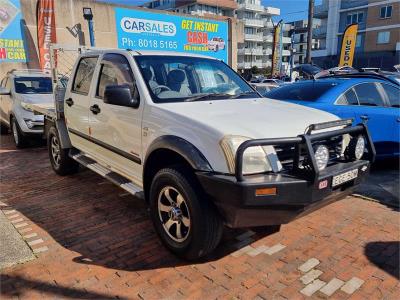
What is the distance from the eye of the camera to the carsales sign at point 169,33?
16109 mm

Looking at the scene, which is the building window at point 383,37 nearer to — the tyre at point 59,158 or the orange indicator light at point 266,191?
the tyre at point 59,158

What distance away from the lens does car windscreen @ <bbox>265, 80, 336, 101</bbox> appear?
582 centimetres

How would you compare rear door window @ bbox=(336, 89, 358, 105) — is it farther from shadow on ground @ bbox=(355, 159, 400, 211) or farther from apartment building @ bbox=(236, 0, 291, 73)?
apartment building @ bbox=(236, 0, 291, 73)

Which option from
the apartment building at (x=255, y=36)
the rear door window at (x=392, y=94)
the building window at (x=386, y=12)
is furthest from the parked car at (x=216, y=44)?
the apartment building at (x=255, y=36)

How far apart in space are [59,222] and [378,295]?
11.1 feet

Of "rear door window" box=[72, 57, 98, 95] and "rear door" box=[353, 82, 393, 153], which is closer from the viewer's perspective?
"rear door window" box=[72, 57, 98, 95]

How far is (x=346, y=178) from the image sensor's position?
9.87ft

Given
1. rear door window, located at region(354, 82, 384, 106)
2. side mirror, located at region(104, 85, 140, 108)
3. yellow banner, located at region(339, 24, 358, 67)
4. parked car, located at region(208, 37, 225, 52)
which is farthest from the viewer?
yellow banner, located at region(339, 24, 358, 67)

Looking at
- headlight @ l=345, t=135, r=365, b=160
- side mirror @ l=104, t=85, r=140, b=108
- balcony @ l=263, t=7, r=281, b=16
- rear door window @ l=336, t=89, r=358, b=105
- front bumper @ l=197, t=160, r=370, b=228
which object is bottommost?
front bumper @ l=197, t=160, r=370, b=228

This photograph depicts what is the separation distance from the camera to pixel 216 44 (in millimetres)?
19953

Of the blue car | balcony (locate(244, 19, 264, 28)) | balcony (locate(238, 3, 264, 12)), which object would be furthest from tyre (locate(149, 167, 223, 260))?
balcony (locate(238, 3, 264, 12))

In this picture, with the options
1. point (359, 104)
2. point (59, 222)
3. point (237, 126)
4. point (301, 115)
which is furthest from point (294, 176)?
point (359, 104)

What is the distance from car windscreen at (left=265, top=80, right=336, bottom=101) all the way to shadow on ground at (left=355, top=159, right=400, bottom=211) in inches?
64.0

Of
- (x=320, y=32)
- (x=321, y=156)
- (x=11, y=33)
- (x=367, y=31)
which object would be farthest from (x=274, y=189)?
(x=320, y=32)
